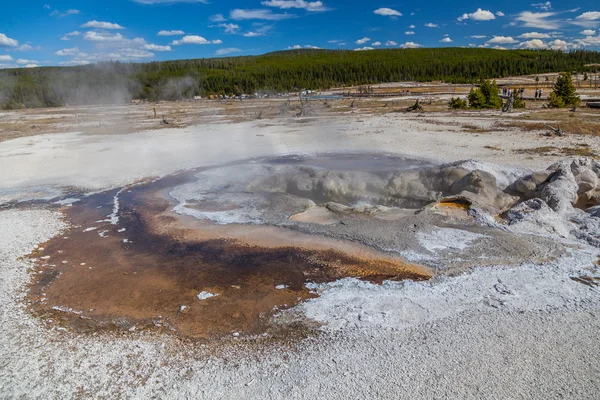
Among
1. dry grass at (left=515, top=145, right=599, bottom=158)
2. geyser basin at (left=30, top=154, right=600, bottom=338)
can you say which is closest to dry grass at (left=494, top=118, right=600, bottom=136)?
dry grass at (left=515, top=145, right=599, bottom=158)

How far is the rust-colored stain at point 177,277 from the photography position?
462cm

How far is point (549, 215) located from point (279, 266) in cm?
449

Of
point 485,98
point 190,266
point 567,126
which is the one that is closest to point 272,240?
point 190,266

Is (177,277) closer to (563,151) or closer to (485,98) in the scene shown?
(563,151)

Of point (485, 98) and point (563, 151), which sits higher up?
Result: point (485, 98)

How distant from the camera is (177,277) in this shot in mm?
5625

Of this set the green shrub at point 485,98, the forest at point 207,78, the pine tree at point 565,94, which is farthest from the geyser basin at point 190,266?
the forest at point 207,78

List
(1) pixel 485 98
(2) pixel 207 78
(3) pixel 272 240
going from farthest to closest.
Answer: (2) pixel 207 78, (1) pixel 485 98, (3) pixel 272 240

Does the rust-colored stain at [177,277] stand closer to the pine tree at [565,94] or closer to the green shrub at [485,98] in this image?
the green shrub at [485,98]

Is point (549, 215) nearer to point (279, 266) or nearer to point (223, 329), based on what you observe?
Result: point (279, 266)

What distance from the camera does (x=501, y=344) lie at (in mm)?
3855

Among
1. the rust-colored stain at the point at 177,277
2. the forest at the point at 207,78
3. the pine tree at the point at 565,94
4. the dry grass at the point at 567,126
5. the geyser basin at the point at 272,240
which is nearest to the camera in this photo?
the rust-colored stain at the point at 177,277

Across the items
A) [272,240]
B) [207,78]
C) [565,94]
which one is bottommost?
[272,240]

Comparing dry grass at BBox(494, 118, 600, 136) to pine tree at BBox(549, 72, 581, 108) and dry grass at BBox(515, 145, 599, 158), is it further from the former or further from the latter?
pine tree at BBox(549, 72, 581, 108)
